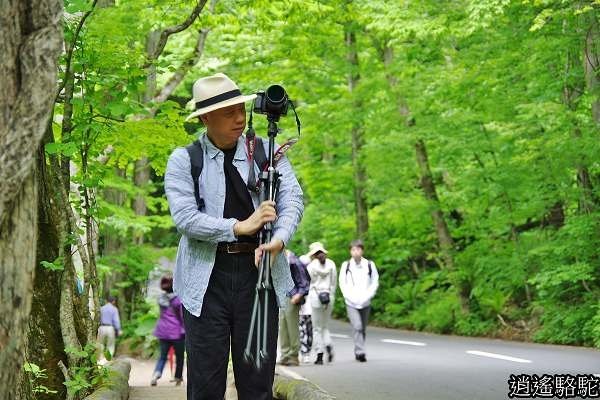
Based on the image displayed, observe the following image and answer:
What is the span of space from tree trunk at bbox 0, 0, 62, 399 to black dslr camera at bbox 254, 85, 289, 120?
4.99 ft

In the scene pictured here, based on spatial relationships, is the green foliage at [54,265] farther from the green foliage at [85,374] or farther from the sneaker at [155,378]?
the sneaker at [155,378]

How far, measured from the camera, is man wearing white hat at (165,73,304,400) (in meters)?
4.83

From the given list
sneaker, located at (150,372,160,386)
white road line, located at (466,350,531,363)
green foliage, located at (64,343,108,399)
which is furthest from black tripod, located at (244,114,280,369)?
white road line, located at (466,350,531,363)

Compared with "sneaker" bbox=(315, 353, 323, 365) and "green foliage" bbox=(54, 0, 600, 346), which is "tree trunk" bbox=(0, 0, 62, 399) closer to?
"green foliage" bbox=(54, 0, 600, 346)

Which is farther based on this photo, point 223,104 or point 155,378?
point 155,378

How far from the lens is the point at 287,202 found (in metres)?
5.02

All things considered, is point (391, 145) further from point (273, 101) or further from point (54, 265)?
point (273, 101)

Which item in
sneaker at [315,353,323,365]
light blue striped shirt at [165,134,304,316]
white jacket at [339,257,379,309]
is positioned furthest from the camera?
white jacket at [339,257,379,309]

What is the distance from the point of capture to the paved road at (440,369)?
36.9 feet

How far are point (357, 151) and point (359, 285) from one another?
15.4 m

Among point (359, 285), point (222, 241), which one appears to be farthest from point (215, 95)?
point (359, 285)

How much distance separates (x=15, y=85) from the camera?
3.49 meters

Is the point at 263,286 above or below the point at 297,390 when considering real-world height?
above

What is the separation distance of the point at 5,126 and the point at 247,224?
1.55 m
